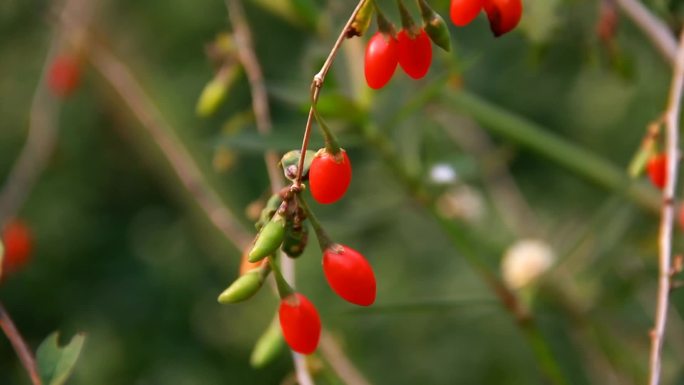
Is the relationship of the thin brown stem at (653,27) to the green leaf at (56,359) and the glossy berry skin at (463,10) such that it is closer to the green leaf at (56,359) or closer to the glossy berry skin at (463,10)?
the glossy berry skin at (463,10)

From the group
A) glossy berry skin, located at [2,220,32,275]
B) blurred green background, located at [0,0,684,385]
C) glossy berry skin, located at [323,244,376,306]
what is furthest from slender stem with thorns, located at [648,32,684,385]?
glossy berry skin, located at [2,220,32,275]

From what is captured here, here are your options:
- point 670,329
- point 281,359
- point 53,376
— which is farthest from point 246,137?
point 281,359

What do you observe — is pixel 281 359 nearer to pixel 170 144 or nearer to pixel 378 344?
pixel 378 344

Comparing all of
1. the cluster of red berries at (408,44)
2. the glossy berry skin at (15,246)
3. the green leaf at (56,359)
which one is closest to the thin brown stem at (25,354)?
the green leaf at (56,359)

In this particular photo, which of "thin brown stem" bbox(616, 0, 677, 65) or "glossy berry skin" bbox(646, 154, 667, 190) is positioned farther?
"thin brown stem" bbox(616, 0, 677, 65)

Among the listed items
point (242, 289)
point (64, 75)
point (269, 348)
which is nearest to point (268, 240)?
point (242, 289)

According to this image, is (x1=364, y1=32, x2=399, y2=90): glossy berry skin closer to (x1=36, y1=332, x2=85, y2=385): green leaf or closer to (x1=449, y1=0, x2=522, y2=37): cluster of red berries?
(x1=449, y1=0, x2=522, y2=37): cluster of red berries

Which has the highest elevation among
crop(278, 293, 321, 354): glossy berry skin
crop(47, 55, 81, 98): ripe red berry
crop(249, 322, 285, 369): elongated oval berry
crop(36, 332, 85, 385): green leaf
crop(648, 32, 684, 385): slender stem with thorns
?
crop(47, 55, 81, 98): ripe red berry
